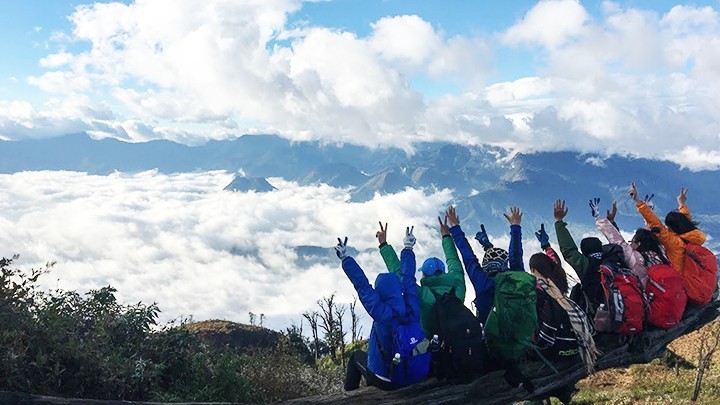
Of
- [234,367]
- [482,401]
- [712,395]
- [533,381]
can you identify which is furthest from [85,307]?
[712,395]

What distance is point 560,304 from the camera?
8.44m

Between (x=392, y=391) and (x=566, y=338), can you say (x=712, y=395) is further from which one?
(x=392, y=391)

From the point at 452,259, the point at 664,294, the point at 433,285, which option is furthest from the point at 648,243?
the point at 433,285

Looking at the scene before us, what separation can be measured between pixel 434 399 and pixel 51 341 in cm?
663

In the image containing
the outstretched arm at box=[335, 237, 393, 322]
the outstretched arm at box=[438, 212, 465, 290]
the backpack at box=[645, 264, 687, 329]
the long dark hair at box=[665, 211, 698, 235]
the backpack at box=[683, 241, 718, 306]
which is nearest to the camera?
the outstretched arm at box=[335, 237, 393, 322]

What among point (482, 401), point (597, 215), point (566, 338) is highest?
point (597, 215)

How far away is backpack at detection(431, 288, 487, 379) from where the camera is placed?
7883 millimetres

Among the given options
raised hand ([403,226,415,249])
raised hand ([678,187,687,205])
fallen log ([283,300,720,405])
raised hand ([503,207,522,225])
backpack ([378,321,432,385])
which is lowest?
fallen log ([283,300,720,405])

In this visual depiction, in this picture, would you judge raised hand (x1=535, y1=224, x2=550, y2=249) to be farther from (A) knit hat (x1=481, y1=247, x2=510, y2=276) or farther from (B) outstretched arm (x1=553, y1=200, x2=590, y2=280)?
(A) knit hat (x1=481, y1=247, x2=510, y2=276)

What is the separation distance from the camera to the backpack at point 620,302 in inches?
352

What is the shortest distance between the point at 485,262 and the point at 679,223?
4.21m

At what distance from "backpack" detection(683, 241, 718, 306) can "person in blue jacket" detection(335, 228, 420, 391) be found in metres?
5.53

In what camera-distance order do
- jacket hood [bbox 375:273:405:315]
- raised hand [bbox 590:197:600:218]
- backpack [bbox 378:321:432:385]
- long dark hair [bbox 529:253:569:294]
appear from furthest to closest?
raised hand [bbox 590:197:600:218] < long dark hair [bbox 529:253:569:294] < backpack [bbox 378:321:432:385] < jacket hood [bbox 375:273:405:315]

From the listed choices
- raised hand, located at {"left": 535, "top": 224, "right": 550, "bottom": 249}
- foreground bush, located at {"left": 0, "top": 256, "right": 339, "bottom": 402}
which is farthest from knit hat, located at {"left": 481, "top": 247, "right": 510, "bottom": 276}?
foreground bush, located at {"left": 0, "top": 256, "right": 339, "bottom": 402}
